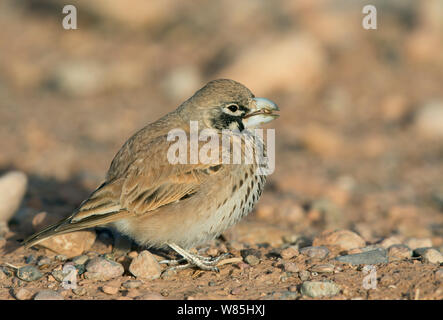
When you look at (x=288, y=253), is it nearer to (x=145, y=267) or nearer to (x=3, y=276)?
(x=145, y=267)

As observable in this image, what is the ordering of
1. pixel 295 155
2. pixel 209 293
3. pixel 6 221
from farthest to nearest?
1. pixel 295 155
2. pixel 6 221
3. pixel 209 293

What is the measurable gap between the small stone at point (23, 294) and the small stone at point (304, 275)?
2159mm

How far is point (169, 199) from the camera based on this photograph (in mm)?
5207

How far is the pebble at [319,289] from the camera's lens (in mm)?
4555

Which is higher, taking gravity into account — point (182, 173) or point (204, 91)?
point (204, 91)

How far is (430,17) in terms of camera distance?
45.5 ft

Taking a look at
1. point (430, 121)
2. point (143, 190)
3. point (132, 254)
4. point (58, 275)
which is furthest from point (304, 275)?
point (430, 121)

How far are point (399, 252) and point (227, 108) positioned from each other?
80.5 inches

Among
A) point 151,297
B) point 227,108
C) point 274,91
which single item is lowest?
point 151,297

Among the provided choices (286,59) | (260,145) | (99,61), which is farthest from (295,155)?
(99,61)

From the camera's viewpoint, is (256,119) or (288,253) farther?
(256,119)

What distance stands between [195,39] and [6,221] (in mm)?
8869

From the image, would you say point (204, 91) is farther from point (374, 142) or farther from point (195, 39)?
point (195, 39)

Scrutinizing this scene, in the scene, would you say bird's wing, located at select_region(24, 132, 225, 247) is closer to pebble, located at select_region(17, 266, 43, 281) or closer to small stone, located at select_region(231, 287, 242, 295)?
pebble, located at select_region(17, 266, 43, 281)
